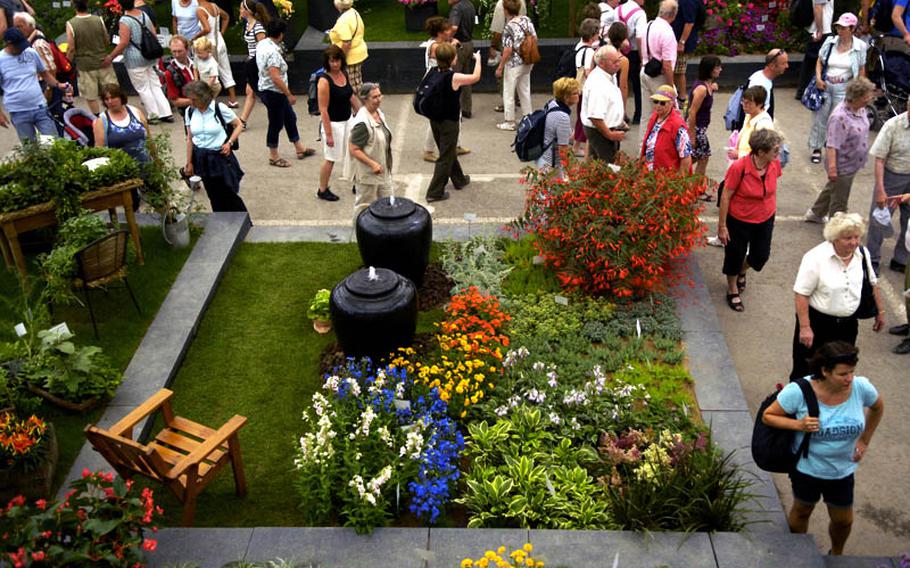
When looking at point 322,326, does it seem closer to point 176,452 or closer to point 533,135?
point 176,452

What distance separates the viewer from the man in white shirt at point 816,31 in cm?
1251

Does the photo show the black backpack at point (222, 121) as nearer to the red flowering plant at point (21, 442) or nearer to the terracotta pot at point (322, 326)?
the terracotta pot at point (322, 326)

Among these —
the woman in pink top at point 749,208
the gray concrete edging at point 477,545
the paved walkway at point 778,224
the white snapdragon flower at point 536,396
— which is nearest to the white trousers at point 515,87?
the paved walkway at point 778,224

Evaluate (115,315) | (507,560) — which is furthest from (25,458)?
(507,560)

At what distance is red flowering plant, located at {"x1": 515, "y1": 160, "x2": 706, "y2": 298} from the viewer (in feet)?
24.9

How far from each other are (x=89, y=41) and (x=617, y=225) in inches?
319

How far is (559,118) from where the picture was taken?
8625mm

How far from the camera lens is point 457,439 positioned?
234 inches

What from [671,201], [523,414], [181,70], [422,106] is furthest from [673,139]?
[181,70]

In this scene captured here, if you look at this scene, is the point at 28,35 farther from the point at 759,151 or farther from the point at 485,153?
the point at 759,151

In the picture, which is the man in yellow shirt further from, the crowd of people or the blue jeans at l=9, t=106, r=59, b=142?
the blue jeans at l=9, t=106, r=59, b=142

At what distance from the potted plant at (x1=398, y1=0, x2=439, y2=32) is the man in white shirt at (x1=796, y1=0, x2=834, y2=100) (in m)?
6.02

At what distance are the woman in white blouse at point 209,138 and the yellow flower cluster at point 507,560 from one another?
5.39m

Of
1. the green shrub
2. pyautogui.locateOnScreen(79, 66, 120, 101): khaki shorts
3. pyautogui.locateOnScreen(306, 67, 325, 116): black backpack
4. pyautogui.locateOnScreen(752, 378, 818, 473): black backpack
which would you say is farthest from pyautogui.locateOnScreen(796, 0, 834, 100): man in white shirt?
pyautogui.locateOnScreen(79, 66, 120, 101): khaki shorts
